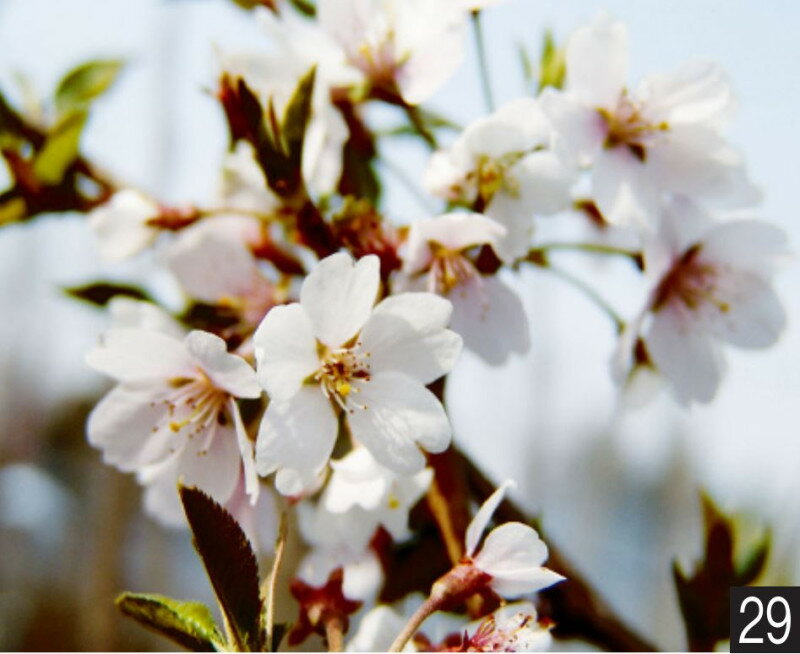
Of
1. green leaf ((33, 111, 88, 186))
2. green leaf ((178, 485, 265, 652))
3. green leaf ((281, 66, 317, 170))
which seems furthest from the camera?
green leaf ((33, 111, 88, 186))

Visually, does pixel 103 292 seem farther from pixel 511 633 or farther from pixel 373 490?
pixel 511 633

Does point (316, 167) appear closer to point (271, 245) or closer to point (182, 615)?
point (271, 245)

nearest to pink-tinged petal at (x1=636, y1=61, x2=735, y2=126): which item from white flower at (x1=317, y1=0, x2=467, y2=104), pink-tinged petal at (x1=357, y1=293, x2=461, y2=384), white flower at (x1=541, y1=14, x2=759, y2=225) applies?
white flower at (x1=541, y1=14, x2=759, y2=225)

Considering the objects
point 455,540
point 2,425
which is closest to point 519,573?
point 455,540

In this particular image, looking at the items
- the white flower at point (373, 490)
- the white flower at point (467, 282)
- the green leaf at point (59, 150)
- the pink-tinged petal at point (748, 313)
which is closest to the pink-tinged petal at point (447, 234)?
the white flower at point (467, 282)

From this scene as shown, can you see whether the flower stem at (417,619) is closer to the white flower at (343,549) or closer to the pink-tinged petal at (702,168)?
the white flower at (343,549)

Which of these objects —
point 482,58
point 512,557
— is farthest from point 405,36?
point 512,557

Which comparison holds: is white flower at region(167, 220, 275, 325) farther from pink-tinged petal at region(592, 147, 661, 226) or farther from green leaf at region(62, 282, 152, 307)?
pink-tinged petal at region(592, 147, 661, 226)
